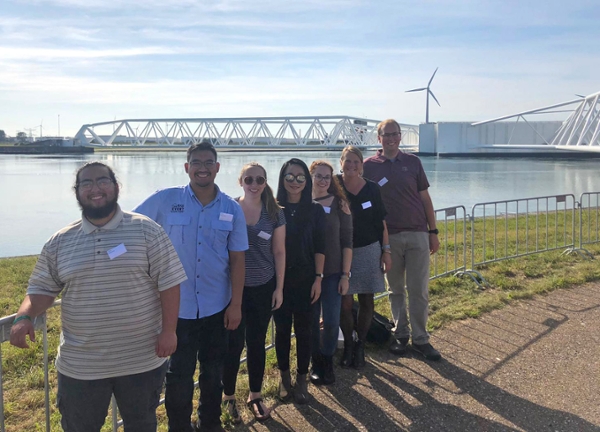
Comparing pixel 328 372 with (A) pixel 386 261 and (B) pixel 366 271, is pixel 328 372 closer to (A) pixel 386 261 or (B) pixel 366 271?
(B) pixel 366 271

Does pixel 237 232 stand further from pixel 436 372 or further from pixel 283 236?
pixel 436 372

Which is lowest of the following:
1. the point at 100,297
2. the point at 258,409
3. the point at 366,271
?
the point at 258,409

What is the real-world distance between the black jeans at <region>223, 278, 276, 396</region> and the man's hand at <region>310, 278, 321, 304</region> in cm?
34

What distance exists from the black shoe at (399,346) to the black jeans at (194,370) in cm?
193

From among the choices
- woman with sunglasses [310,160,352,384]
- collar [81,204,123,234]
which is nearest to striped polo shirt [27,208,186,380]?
collar [81,204,123,234]

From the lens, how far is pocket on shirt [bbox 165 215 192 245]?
3.08 meters

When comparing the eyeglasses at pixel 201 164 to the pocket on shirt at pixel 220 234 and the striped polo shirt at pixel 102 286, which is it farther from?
the striped polo shirt at pixel 102 286

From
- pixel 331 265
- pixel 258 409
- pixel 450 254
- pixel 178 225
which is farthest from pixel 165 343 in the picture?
pixel 450 254

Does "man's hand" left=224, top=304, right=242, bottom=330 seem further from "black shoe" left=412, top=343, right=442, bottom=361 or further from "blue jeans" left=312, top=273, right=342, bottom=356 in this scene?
"black shoe" left=412, top=343, right=442, bottom=361

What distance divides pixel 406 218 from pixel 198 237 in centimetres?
229

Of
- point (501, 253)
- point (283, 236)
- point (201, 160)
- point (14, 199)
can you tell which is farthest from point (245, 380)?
point (14, 199)

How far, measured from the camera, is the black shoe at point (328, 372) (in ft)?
13.3

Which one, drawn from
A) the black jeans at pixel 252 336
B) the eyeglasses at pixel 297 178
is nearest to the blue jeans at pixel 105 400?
the black jeans at pixel 252 336

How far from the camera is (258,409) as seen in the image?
3582 mm
